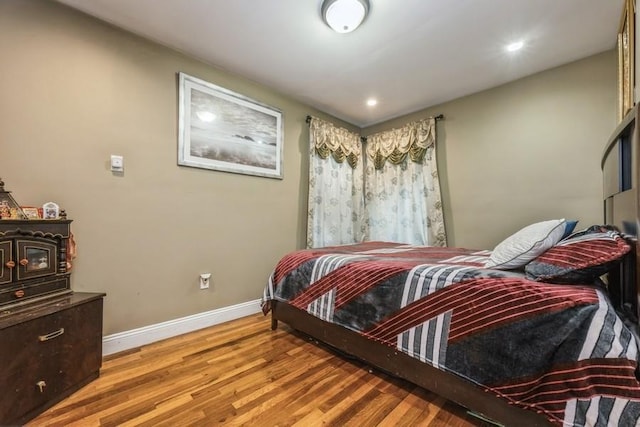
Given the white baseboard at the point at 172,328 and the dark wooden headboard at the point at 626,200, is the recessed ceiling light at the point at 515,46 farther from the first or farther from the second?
the white baseboard at the point at 172,328

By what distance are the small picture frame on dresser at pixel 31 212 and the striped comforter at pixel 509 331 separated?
1.95 metres

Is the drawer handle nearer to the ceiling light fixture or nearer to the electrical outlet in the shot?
the electrical outlet

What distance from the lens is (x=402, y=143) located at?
3.51m

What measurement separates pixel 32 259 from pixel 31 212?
312mm

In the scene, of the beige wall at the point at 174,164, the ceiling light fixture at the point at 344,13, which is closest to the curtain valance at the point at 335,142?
the beige wall at the point at 174,164

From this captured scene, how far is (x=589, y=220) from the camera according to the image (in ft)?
7.59

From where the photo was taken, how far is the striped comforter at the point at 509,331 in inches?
33.4

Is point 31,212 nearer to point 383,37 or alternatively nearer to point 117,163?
point 117,163

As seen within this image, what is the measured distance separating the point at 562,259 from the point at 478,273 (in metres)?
0.32

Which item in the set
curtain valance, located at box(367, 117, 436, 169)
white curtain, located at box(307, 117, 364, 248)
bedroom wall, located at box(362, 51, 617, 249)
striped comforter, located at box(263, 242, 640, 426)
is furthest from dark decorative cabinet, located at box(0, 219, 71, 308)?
bedroom wall, located at box(362, 51, 617, 249)

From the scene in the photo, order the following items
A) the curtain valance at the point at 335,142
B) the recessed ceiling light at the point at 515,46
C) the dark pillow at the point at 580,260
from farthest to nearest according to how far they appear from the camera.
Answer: the curtain valance at the point at 335,142, the recessed ceiling light at the point at 515,46, the dark pillow at the point at 580,260

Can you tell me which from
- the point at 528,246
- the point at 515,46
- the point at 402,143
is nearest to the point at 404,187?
the point at 402,143

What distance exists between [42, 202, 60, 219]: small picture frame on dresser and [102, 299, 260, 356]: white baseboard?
92 cm

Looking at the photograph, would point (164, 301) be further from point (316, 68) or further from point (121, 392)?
Answer: point (316, 68)
